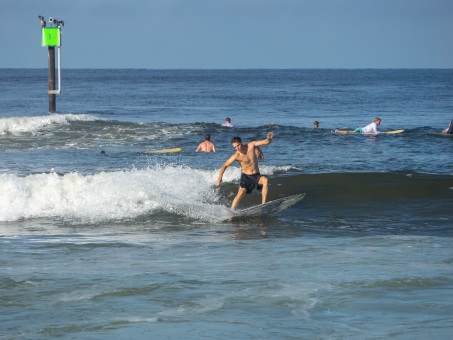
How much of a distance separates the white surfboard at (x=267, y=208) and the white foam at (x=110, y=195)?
0.30m

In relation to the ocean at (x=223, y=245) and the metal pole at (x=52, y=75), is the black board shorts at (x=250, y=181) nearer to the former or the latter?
the ocean at (x=223, y=245)

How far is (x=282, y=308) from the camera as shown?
962 cm

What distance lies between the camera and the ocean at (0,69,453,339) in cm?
924

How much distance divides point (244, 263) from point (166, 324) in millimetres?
2923

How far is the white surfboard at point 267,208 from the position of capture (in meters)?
15.5

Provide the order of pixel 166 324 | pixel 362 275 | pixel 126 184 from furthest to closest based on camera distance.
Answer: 1. pixel 126 184
2. pixel 362 275
3. pixel 166 324

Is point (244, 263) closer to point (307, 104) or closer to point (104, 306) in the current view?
point (104, 306)

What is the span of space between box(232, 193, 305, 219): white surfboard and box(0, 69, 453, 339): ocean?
0.17m

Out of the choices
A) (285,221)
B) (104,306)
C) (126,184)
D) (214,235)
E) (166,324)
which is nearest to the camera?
(166,324)

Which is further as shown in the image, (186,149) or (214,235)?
(186,149)

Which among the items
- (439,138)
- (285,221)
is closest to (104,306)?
(285,221)
